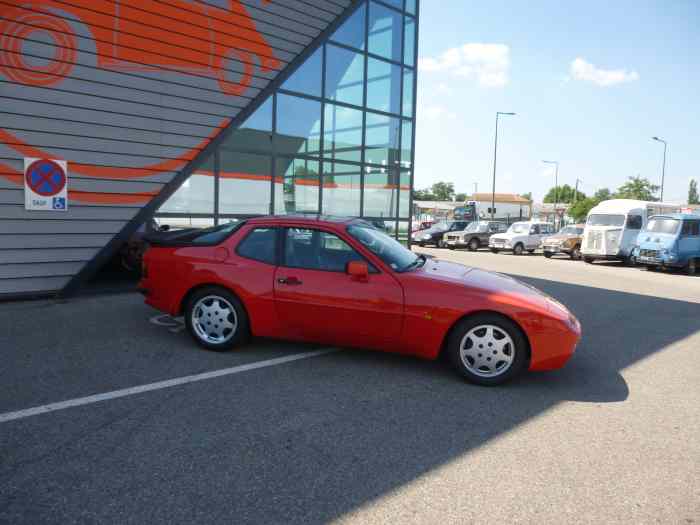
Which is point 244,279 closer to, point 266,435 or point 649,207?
point 266,435

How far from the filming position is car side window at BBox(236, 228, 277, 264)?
4977 millimetres

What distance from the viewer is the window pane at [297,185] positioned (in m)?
10.5

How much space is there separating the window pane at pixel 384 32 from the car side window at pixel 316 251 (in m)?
8.75

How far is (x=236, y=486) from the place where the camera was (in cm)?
269

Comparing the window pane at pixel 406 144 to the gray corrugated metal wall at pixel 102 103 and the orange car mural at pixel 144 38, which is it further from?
the gray corrugated metal wall at pixel 102 103

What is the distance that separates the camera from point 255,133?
391 inches

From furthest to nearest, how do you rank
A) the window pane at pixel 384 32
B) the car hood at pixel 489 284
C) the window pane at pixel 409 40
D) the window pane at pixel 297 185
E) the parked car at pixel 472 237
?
the parked car at pixel 472 237 → the window pane at pixel 409 40 → the window pane at pixel 384 32 → the window pane at pixel 297 185 → the car hood at pixel 489 284

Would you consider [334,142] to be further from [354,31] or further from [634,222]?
[634,222]

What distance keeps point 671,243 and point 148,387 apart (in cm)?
1773

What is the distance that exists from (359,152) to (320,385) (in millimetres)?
8590

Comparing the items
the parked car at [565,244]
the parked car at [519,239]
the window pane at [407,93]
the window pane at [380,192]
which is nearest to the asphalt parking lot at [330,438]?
the window pane at [380,192]

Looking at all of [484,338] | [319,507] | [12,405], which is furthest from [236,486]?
[484,338]

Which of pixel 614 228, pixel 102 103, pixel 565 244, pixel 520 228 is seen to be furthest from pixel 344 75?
pixel 520 228

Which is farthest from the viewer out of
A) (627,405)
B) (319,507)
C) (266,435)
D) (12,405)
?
(627,405)
